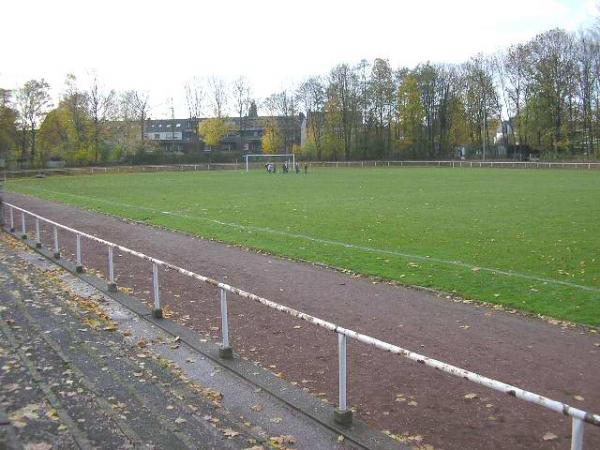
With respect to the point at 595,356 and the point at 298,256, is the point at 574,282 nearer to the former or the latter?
the point at 595,356

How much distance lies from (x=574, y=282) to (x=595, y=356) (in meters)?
3.93

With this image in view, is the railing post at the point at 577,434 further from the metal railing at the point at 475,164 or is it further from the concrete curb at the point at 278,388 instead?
the metal railing at the point at 475,164

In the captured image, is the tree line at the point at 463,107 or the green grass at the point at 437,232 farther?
the tree line at the point at 463,107

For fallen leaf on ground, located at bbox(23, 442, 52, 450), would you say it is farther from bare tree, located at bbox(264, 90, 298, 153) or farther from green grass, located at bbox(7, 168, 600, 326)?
bare tree, located at bbox(264, 90, 298, 153)

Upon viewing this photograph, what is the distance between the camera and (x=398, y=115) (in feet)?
301

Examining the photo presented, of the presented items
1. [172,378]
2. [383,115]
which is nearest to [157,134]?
[383,115]

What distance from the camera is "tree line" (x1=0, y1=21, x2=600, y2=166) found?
73.8 m

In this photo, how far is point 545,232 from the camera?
16.5 m

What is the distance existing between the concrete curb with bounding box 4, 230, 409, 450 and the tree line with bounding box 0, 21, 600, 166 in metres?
68.8

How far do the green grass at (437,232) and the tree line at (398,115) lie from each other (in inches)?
1896

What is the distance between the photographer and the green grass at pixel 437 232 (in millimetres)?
10445

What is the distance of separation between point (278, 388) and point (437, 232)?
1174 centimetres

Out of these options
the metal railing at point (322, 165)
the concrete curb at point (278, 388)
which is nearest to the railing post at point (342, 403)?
Answer: the concrete curb at point (278, 388)

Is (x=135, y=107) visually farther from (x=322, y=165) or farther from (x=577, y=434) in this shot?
(x=577, y=434)
